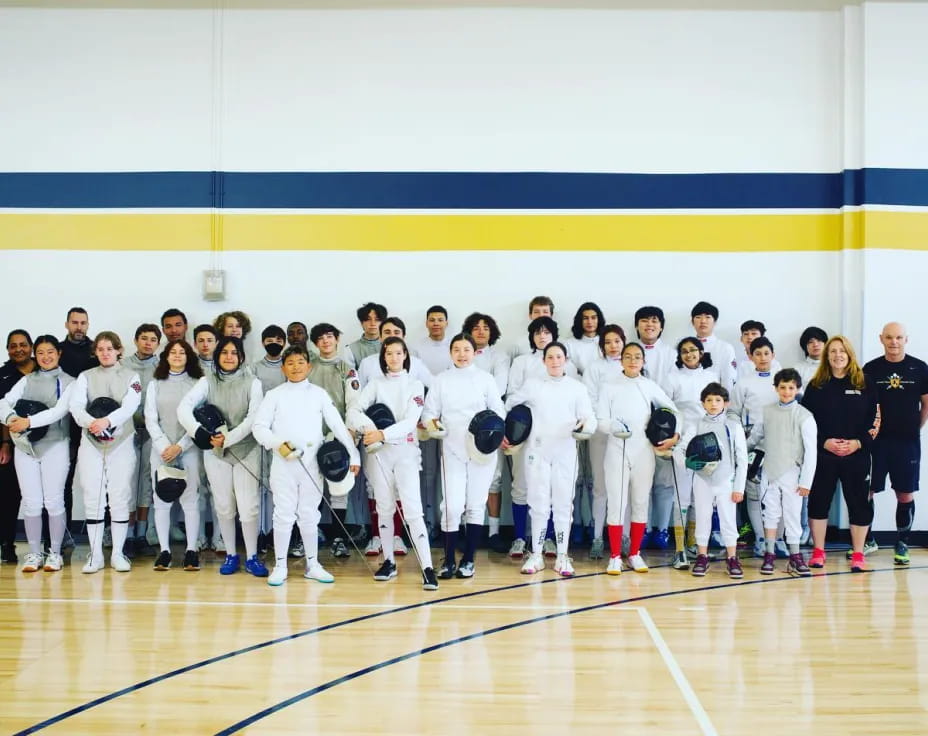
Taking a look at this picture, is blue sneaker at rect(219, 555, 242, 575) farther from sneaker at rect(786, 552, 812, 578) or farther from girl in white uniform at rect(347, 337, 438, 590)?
sneaker at rect(786, 552, 812, 578)

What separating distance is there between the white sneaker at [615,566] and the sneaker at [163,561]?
108 inches

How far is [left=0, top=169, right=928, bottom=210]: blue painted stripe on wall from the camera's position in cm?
649

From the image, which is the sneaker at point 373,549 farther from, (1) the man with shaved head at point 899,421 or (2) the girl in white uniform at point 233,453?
(1) the man with shaved head at point 899,421

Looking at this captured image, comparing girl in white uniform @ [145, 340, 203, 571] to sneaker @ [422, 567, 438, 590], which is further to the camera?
girl in white uniform @ [145, 340, 203, 571]

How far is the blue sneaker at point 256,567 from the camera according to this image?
5.23m

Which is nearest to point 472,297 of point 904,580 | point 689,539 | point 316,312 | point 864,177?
point 316,312

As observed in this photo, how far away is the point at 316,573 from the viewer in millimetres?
5074

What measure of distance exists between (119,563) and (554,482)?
2752 millimetres

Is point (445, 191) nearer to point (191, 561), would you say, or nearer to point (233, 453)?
point (233, 453)

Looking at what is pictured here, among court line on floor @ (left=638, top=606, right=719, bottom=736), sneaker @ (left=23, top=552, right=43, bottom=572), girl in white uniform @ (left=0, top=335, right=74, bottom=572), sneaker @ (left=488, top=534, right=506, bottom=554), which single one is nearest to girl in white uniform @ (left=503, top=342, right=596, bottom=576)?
sneaker @ (left=488, top=534, right=506, bottom=554)

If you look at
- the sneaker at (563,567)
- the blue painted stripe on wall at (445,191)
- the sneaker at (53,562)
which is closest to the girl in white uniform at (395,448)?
the sneaker at (563,567)

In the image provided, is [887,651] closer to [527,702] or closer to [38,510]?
[527,702]

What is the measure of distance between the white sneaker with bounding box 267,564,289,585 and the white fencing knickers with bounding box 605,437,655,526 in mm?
2015

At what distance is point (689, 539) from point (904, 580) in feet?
4.32
